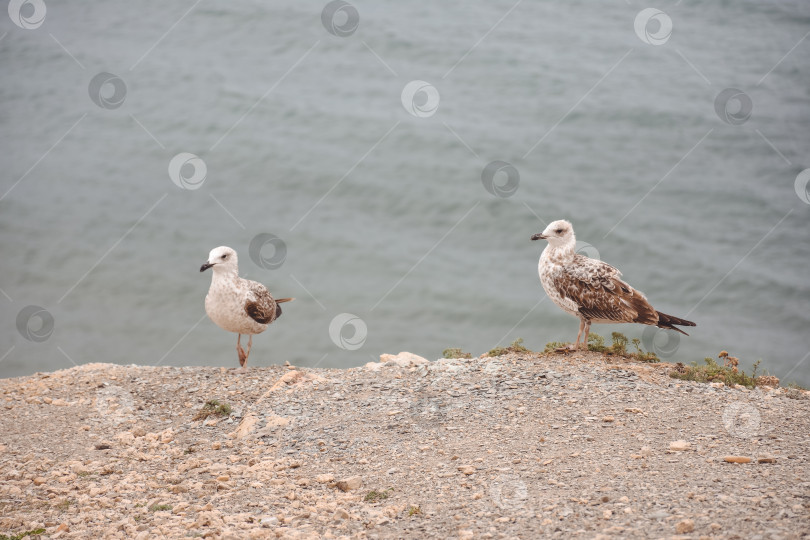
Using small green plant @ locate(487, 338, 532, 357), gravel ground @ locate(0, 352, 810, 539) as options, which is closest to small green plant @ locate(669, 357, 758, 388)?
gravel ground @ locate(0, 352, 810, 539)

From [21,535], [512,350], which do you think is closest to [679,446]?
[512,350]

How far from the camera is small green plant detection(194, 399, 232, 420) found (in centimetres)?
780

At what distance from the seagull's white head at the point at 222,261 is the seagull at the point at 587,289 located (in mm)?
3762

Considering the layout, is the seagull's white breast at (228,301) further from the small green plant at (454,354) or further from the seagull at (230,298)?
the small green plant at (454,354)

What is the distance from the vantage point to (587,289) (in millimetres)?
8055

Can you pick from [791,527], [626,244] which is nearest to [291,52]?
[626,244]

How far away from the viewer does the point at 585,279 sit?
807 cm

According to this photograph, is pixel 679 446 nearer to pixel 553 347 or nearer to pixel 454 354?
pixel 553 347

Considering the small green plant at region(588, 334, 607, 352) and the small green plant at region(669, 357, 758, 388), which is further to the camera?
the small green plant at region(588, 334, 607, 352)

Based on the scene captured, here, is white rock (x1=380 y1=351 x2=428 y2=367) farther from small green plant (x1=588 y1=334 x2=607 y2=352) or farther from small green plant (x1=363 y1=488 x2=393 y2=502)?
small green plant (x1=363 y1=488 x2=393 y2=502)

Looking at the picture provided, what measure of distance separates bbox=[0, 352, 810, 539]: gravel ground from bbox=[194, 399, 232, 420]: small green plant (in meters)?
0.09

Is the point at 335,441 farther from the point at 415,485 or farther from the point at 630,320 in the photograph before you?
the point at 630,320

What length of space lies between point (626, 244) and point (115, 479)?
34.6ft

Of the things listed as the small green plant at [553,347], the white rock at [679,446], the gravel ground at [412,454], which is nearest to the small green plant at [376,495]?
the gravel ground at [412,454]
